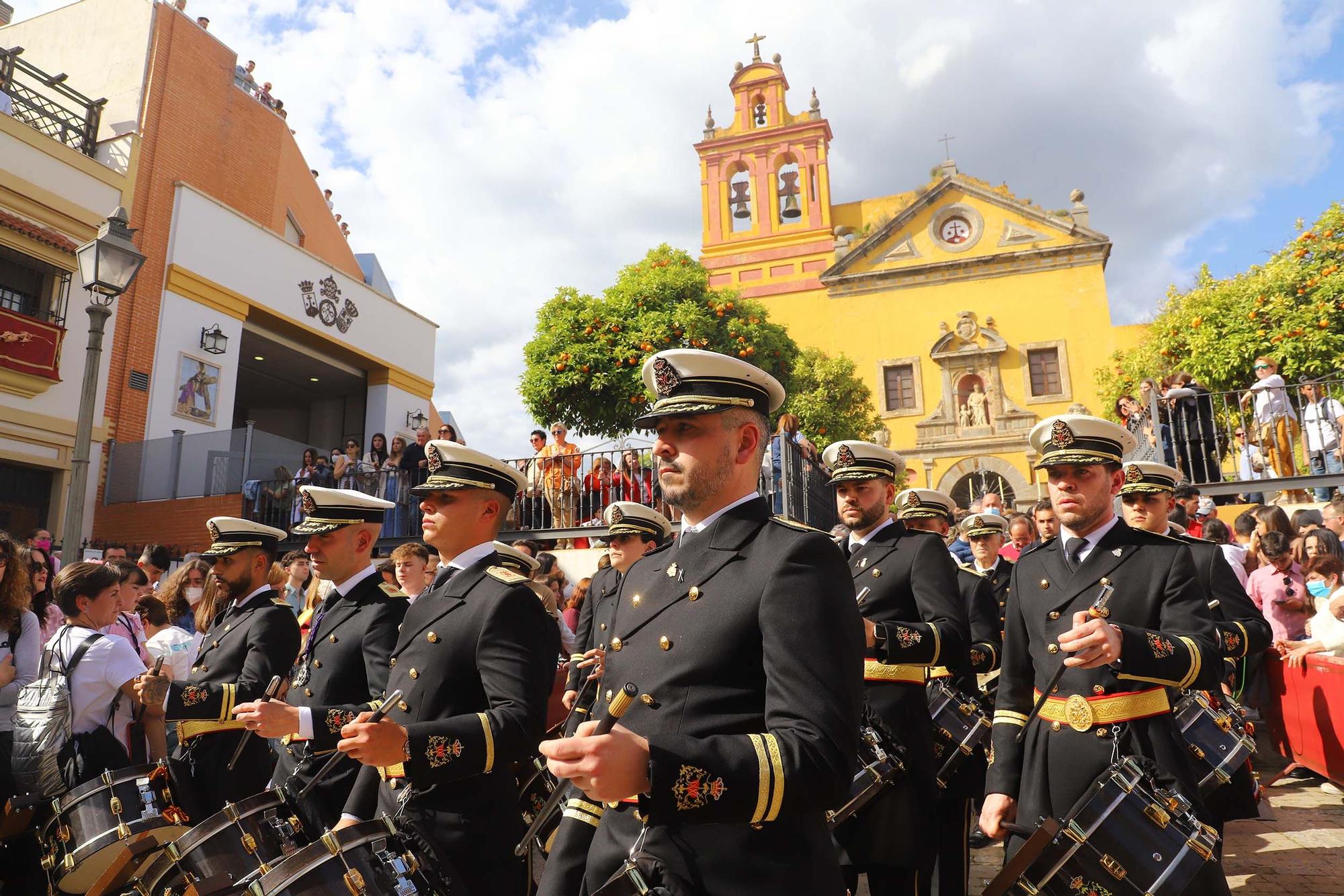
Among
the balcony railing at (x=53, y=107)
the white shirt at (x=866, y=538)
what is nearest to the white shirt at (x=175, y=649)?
the white shirt at (x=866, y=538)

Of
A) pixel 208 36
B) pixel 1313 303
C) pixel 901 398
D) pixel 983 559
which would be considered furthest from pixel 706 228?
pixel 983 559

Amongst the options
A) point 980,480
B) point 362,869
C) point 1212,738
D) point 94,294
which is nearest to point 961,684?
point 1212,738

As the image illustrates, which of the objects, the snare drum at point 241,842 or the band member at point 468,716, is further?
the snare drum at point 241,842

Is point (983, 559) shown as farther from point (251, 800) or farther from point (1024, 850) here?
point (251, 800)

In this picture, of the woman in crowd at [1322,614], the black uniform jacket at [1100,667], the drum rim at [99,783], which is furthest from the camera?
the woman in crowd at [1322,614]

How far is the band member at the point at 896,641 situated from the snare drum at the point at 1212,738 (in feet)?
3.47

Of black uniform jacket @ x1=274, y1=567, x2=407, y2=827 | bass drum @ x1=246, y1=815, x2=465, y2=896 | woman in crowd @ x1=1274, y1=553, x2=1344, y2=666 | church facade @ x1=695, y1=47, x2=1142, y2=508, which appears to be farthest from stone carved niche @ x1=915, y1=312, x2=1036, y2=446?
bass drum @ x1=246, y1=815, x2=465, y2=896

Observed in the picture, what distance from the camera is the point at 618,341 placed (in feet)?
76.0

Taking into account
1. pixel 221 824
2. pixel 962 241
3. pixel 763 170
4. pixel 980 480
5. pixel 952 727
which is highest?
pixel 763 170

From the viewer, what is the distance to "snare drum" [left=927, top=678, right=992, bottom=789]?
4.65 metres

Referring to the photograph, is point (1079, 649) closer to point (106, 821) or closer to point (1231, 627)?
point (1231, 627)

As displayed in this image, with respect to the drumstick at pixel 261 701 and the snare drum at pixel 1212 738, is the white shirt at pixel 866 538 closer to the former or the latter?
the snare drum at pixel 1212 738

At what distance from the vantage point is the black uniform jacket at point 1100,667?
10.3ft

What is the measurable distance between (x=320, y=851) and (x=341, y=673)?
1240 mm
